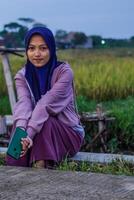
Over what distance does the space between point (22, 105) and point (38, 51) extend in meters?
0.39

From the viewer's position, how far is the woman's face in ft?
13.5

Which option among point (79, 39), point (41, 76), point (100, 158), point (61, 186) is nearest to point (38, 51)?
point (41, 76)

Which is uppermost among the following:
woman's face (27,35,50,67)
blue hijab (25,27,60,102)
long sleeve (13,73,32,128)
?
woman's face (27,35,50,67)

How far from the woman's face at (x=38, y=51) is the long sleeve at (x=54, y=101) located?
147mm

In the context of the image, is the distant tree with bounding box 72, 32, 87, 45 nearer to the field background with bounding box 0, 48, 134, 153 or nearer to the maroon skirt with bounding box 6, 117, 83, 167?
the field background with bounding box 0, 48, 134, 153

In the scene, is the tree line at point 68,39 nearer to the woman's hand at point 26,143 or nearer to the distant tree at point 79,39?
the distant tree at point 79,39

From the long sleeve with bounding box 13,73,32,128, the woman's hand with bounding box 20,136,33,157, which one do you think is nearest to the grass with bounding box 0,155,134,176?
the woman's hand with bounding box 20,136,33,157

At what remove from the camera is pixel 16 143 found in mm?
3752

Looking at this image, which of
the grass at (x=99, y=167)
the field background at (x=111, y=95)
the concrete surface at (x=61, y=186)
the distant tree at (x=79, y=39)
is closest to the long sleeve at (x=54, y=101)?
the grass at (x=99, y=167)

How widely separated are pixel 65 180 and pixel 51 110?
3.31ft

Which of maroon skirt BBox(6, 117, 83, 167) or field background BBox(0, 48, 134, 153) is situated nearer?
maroon skirt BBox(6, 117, 83, 167)

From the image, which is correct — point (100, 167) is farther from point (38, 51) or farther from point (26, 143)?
point (38, 51)

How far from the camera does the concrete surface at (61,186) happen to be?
2.78 meters

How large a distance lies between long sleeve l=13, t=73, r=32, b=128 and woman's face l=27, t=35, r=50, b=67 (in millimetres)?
153
